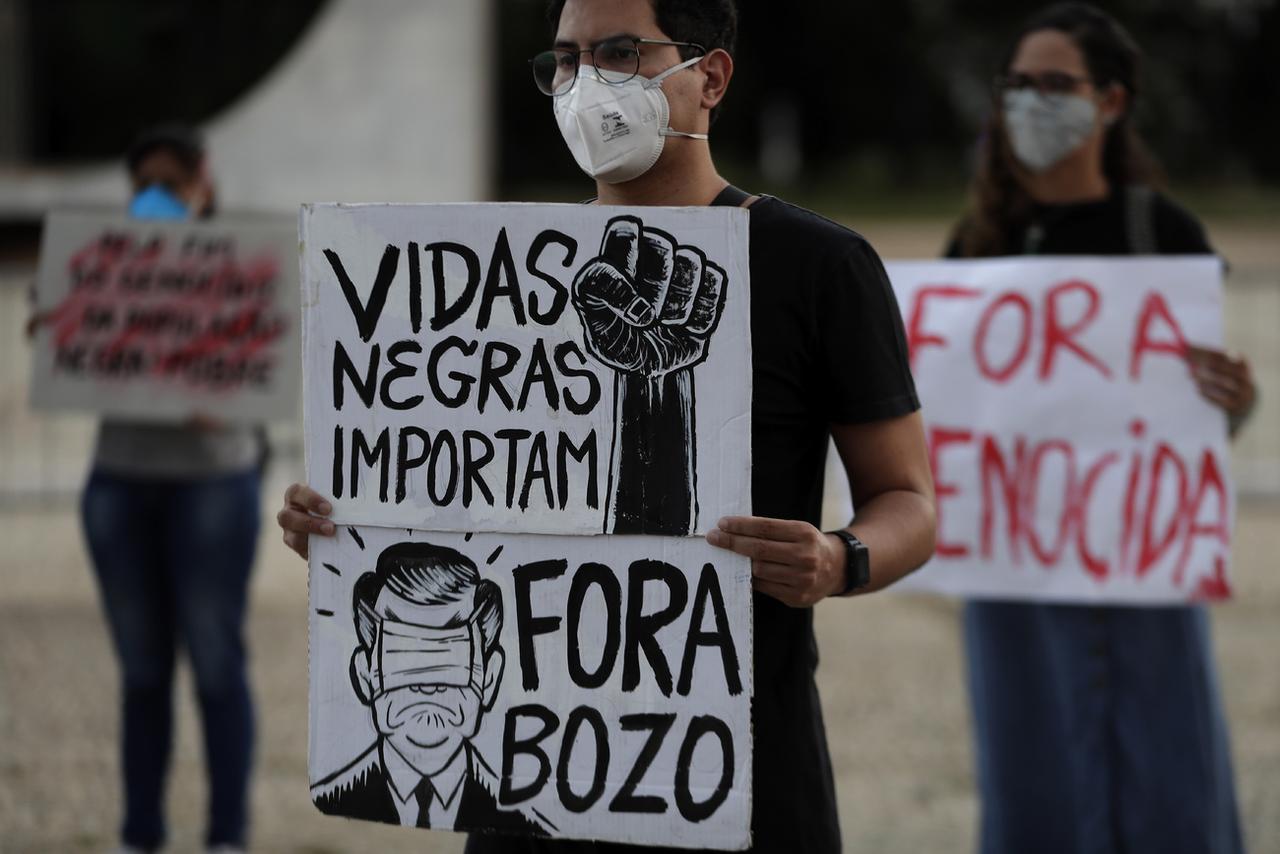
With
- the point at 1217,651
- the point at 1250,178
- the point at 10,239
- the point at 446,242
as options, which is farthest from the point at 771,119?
the point at 446,242

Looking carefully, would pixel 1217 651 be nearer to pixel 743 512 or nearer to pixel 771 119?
pixel 743 512

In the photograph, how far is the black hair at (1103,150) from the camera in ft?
12.6

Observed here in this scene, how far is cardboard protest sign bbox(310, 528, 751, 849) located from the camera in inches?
87.1

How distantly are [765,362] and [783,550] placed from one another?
0.84 ft

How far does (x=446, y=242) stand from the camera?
2.31m

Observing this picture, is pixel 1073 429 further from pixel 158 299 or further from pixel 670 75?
pixel 158 299

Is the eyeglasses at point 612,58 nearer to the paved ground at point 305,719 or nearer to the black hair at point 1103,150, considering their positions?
the black hair at point 1103,150

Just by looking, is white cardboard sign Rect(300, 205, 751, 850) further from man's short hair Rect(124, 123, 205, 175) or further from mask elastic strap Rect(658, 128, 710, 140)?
man's short hair Rect(124, 123, 205, 175)

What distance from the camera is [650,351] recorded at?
7.33 ft

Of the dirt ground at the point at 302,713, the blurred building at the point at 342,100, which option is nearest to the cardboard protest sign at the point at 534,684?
the dirt ground at the point at 302,713

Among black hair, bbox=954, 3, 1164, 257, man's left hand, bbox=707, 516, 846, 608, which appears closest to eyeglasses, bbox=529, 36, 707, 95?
man's left hand, bbox=707, 516, 846, 608

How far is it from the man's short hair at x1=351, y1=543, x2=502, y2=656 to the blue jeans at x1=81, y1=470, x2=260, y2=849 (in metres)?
2.22

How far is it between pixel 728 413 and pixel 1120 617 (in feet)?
6.18

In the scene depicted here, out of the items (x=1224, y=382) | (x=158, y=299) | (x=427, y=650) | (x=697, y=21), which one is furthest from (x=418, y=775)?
(x=158, y=299)
